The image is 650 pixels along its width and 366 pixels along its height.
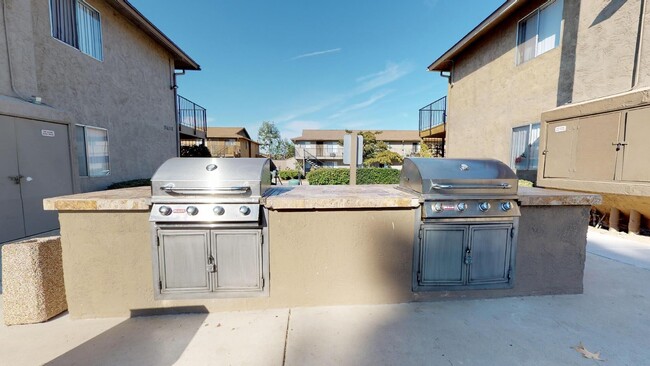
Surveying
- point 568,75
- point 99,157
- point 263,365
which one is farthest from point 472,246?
point 99,157

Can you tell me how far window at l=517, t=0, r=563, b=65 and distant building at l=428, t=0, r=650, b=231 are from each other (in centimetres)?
3

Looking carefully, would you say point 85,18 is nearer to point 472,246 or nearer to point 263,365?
point 263,365

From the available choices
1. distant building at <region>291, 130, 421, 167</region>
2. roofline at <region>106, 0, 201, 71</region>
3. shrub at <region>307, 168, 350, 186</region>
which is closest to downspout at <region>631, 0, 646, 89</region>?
shrub at <region>307, 168, 350, 186</region>

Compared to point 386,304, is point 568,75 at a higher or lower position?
higher

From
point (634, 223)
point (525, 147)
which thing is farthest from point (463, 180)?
point (525, 147)

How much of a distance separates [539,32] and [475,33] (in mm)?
2115

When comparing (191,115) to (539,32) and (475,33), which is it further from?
(539,32)

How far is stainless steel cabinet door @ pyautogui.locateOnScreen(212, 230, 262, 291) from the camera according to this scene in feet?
8.02

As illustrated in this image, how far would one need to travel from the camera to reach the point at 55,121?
17.4 ft

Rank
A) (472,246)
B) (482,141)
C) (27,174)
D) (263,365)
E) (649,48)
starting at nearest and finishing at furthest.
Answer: (263,365) < (472,246) < (649,48) < (27,174) < (482,141)

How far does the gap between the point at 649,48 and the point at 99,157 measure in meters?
12.2

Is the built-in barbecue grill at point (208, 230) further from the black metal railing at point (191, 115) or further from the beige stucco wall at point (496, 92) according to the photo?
the black metal railing at point (191, 115)

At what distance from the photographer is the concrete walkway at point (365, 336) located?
6.44 feet

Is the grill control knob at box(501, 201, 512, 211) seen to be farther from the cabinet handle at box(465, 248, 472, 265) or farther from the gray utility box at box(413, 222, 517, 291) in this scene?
the cabinet handle at box(465, 248, 472, 265)
